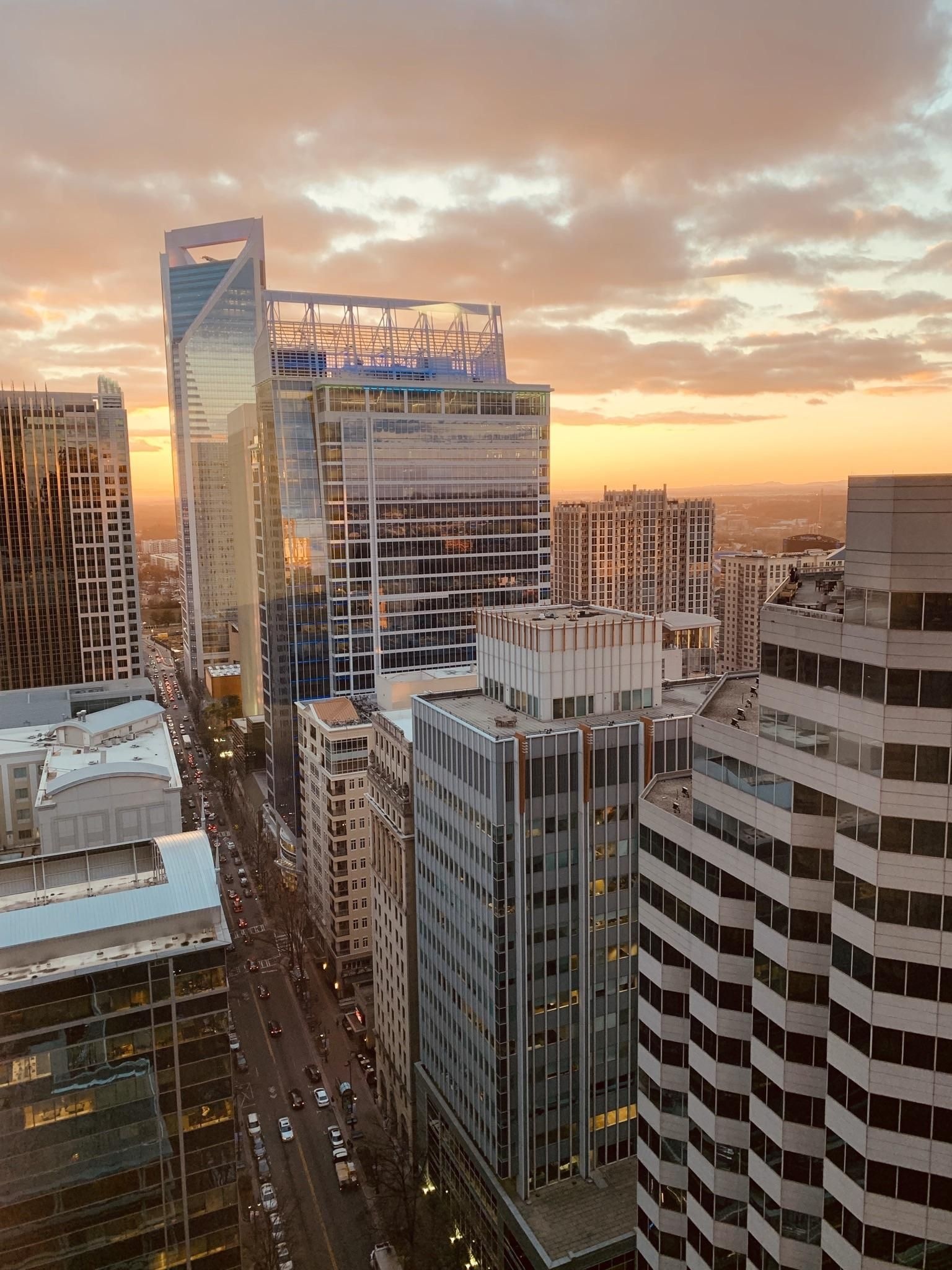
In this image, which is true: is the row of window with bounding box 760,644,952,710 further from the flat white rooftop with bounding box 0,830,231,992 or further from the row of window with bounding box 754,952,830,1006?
the flat white rooftop with bounding box 0,830,231,992

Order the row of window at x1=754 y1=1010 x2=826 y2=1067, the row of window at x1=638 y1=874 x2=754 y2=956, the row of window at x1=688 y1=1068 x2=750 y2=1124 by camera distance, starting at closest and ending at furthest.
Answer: the row of window at x1=754 y1=1010 x2=826 y2=1067
the row of window at x1=638 y1=874 x2=754 y2=956
the row of window at x1=688 y1=1068 x2=750 y2=1124

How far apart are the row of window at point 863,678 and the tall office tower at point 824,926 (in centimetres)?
8

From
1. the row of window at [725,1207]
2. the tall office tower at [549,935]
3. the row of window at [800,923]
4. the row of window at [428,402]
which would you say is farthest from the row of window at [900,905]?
the row of window at [428,402]

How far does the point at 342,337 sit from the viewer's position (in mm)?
153125

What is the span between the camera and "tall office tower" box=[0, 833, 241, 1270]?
163 ft

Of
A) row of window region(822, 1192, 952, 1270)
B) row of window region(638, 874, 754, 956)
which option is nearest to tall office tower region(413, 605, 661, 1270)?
row of window region(638, 874, 754, 956)

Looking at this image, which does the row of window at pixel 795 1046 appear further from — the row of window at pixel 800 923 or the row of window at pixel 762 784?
the row of window at pixel 762 784

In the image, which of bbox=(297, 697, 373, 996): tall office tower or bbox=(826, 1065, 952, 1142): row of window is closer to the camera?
bbox=(826, 1065, 952, 1142): row of window

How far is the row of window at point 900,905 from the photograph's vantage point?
3102cm

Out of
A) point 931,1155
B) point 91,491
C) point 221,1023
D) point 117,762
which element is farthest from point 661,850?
point 91,491

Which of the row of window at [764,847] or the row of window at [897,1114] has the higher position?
the row of window at [764,847]

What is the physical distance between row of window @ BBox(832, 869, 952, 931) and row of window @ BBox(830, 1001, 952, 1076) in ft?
13.0

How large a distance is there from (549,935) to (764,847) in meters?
33.1

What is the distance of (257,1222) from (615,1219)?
34.3 m
